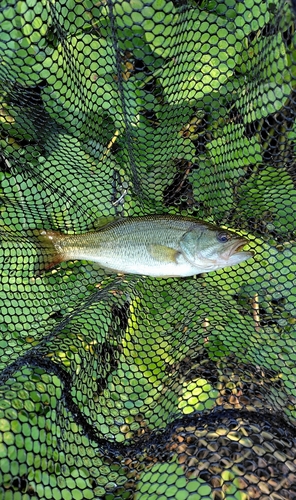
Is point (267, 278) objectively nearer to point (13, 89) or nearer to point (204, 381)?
point (204, 381)

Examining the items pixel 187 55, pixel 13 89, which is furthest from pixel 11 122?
pixel 187 55

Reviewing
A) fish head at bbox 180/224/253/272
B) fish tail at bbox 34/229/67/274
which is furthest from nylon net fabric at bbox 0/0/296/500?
fish head at bbox 180/224/253/272

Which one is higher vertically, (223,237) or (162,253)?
(223,237)

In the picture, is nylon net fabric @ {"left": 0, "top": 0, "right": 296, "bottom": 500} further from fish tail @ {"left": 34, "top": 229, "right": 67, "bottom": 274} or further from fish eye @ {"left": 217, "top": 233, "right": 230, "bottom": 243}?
fish eye @ {"left": 217, "top": 233, "right": 230, "bottom": 243}

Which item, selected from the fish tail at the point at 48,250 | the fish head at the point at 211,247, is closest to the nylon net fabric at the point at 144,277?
the fish tail at the point at 48,250

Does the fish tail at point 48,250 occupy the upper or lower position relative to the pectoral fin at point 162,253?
lower

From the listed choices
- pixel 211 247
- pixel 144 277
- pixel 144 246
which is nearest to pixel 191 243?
pixel 211 247

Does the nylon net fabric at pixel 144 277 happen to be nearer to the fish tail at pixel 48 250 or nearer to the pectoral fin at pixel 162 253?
the fish tail at pixel 48 250

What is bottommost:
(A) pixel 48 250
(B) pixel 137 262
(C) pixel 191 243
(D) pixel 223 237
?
(A) pixel 48 250

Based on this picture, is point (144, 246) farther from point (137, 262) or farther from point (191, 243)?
point (191, 243)
